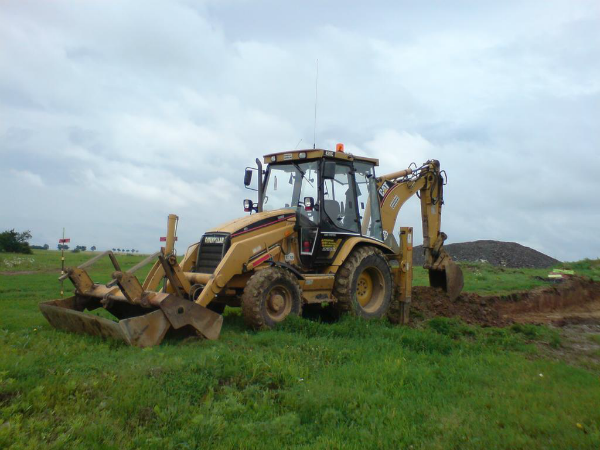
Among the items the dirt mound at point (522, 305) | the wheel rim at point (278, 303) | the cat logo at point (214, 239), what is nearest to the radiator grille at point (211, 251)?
the cat logo at point (214, 239)

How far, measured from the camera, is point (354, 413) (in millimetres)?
5477

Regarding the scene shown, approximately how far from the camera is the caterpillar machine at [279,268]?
766 cm

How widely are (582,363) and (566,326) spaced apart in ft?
13.7

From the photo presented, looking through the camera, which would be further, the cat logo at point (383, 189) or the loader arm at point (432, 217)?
the loader arm at point (432, 217)

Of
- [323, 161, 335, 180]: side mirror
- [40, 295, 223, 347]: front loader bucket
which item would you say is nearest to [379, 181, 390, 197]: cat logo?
[323, 161, 335, 180]: side mirror

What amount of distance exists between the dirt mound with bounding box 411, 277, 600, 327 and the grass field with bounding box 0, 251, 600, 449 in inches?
133

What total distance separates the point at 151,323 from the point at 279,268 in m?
2.28

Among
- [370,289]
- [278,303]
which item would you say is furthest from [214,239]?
[370,289]

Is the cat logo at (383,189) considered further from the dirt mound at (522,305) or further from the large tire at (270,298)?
the large tire at (270,298)

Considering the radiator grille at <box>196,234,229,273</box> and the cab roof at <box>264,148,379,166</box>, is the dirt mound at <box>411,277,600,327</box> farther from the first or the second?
the radiator grille at <box>196,234,229,273</box>

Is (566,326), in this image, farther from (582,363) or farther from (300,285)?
(300,285)

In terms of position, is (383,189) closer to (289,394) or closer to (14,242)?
(289,394)

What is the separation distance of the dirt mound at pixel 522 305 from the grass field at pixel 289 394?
3370 mm

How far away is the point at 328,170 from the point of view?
996 cm
